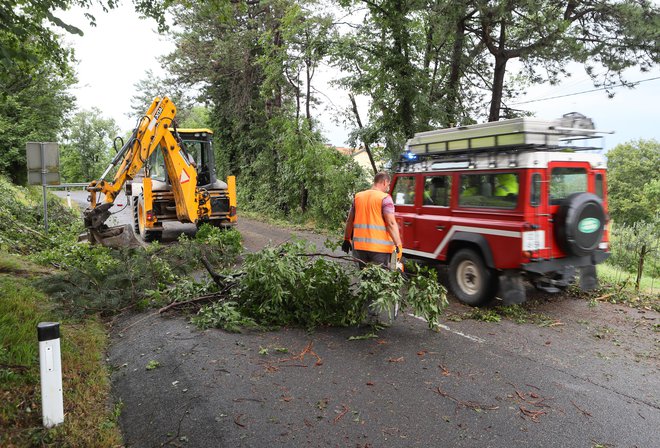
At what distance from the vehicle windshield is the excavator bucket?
8478 mm

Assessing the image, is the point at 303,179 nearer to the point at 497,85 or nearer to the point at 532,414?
the point at 497,85

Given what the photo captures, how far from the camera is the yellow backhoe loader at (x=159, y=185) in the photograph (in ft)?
35.6

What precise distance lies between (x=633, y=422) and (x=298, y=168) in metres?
16.1

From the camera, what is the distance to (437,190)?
787 cm

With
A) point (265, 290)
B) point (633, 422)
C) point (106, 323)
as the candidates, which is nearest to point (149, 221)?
point (106, 323)

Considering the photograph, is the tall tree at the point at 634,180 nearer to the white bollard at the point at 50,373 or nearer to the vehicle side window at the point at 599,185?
the vehicle side window at the point at 599,185

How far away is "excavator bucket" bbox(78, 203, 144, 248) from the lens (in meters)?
10.5

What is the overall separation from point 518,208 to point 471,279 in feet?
4.77

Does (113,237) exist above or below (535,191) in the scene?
below

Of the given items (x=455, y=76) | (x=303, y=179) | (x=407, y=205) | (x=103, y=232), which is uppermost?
(x=455, y=76)

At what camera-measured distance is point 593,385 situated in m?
4.51

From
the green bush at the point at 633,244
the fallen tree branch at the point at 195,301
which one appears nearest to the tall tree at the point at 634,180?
the green bush at the point at 633,244

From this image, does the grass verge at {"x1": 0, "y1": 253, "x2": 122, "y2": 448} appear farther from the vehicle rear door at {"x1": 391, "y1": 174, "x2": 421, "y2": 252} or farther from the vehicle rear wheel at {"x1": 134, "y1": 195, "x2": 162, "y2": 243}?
the vehicle rear wheel at {"x1": 134, "y1": 195, "x2": 162, "y2": 243}

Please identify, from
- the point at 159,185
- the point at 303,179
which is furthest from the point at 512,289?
the point at 303,179
